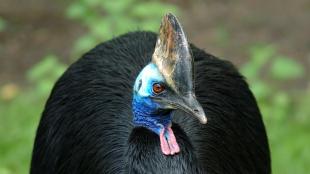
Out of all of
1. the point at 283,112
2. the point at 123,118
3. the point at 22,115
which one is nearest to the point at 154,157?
the point at 123,118

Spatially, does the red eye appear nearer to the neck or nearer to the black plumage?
the neck

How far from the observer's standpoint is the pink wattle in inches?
129

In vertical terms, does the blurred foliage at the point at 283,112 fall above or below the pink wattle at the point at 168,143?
above

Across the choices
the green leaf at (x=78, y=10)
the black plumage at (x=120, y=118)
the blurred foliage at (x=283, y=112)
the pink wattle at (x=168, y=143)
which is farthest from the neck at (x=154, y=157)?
the green leaf at (x=78, y=10)

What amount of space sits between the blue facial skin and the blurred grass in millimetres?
2267

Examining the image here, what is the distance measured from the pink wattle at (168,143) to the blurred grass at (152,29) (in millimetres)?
2255

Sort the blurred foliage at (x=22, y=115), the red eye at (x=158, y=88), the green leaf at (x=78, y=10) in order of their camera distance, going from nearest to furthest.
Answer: the red eye at (x=158, y=88) < the blurred foliage at (x=22, y=115) < the green leaf at (x=78, y=10)

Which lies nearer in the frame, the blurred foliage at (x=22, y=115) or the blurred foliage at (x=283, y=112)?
the blurred foliage at (x=283, y=112)

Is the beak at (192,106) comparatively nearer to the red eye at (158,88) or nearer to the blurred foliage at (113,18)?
the red eye at (158,88)

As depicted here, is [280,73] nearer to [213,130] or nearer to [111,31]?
[111,31]

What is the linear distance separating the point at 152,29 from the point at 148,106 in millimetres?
2669

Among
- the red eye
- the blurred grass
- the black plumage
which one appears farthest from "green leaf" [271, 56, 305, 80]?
the red eye

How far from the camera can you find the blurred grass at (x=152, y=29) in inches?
221

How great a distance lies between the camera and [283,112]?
5.98 metres
